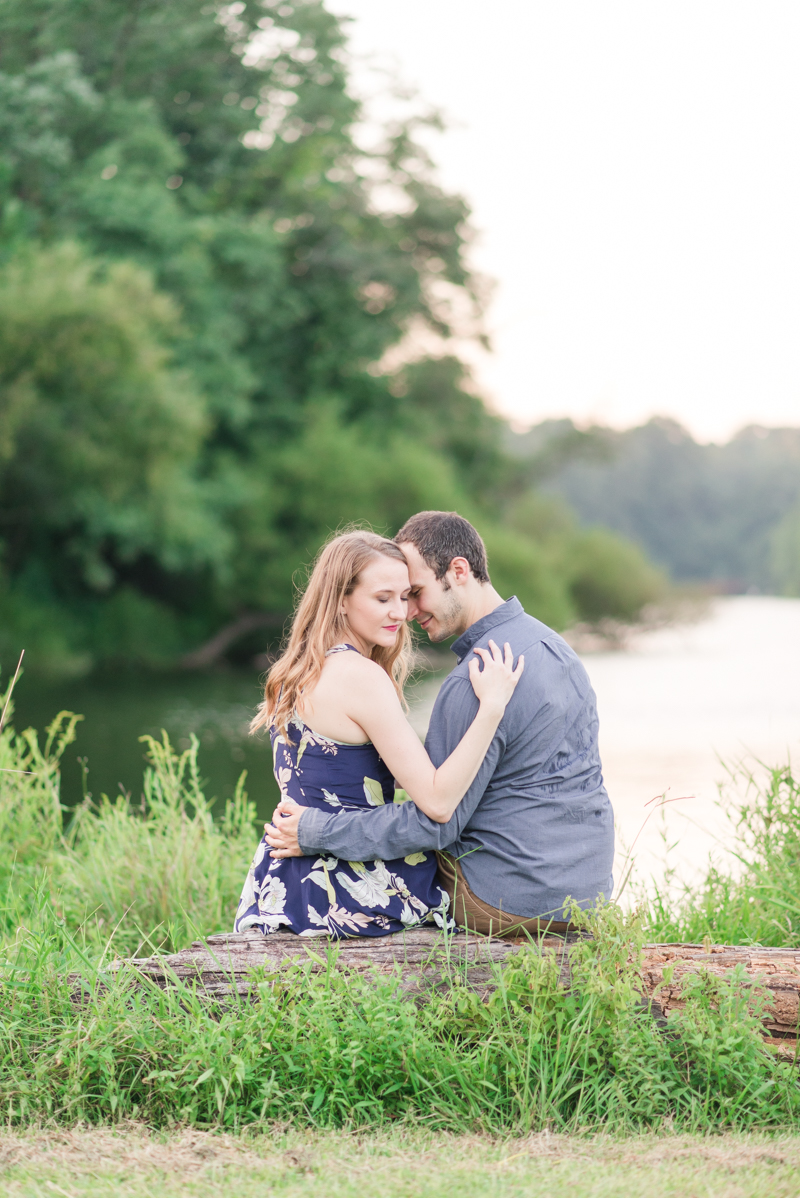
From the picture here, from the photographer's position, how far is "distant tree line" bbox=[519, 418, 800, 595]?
224 feet

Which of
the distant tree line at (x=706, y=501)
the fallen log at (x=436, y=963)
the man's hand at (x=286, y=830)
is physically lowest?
the fallen log at (x=436, y=963)

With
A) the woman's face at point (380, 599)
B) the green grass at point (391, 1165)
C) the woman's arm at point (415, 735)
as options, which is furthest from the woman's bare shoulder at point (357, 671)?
the green grass at point (391, 1165)

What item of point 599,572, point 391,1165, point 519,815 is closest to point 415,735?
point 519,815

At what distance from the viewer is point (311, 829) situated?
11.0 feet

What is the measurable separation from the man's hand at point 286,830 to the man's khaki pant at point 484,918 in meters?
0.47

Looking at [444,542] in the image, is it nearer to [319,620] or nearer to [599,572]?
[319,620]

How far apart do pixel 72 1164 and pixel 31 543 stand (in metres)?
21.5

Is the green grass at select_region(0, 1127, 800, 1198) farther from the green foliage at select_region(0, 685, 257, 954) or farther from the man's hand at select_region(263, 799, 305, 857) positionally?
the green foliage at select_region(0, 685, 257, 954)

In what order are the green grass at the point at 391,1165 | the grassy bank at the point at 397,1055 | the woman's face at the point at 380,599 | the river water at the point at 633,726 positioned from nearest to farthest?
1. the green grass at the point at 391,1165
2. the grassy bank at the point at 397,1055
3. the woman's face at the point at 380,599
4. the river water at the point at 633,726

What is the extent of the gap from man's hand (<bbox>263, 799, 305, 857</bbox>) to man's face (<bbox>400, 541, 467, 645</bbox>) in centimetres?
68

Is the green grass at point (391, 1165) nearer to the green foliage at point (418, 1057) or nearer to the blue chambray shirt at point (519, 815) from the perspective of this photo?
the green foliage at point (418, 1057)

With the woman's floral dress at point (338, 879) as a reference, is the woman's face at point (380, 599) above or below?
above

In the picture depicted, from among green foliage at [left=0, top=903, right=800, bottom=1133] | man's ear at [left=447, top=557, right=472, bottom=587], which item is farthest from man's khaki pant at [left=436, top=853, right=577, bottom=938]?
man's ear at [left=447, top=557, right=472, bottom=587]

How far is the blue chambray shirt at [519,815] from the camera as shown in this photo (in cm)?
332
